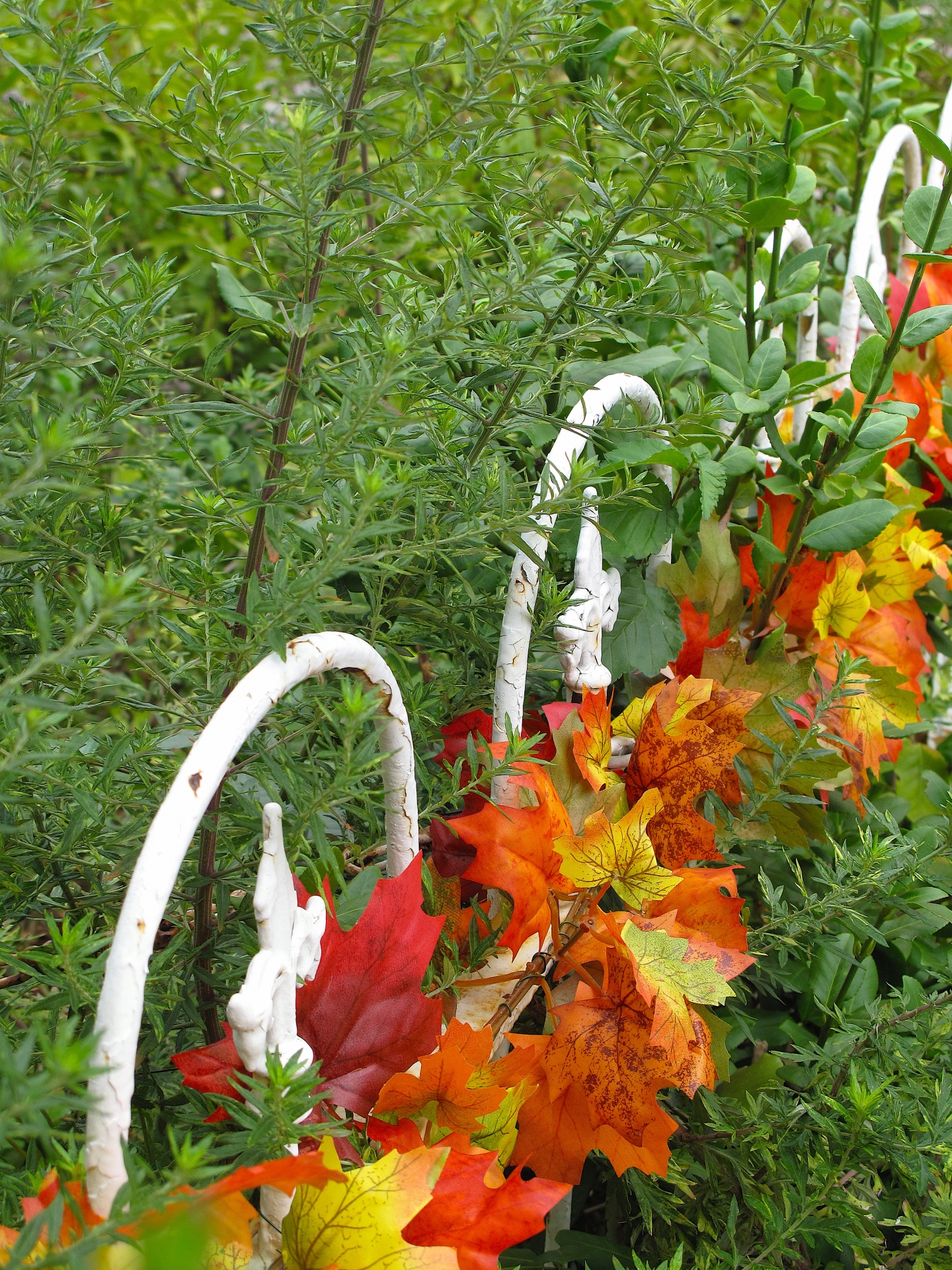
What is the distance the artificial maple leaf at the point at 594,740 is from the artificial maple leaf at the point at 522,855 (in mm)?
36

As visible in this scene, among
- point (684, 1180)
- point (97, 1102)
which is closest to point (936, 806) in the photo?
point (684, 1180)

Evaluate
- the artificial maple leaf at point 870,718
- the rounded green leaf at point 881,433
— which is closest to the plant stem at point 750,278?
the rounded green leaf at point 881,433

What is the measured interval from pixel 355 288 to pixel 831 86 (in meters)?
1.22

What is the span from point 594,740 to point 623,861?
0.09 meters

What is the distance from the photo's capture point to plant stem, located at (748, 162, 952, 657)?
85 centimetres

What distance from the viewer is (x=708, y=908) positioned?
2.27 ft

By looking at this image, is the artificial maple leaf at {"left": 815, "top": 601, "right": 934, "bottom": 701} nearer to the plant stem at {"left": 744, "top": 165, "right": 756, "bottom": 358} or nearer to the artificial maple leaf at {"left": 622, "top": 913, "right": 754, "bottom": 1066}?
the plant stem at {"left": 744, "top": 165, "right": 756, "bottom": 358}

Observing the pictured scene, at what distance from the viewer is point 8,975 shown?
0.66m

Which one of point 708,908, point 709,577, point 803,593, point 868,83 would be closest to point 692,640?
point 709,577

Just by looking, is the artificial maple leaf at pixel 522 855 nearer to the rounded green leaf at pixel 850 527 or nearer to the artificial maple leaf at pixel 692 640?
the artificial maple leaf at pixel 692 640

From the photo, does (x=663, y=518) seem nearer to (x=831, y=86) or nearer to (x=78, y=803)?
(x=78, y=803)

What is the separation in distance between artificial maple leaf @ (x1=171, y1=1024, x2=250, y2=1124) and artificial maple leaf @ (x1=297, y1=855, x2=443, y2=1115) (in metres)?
0.05

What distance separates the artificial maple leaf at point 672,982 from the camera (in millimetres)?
585

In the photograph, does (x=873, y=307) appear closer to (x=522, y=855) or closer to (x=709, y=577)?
(x=709, y=577)
